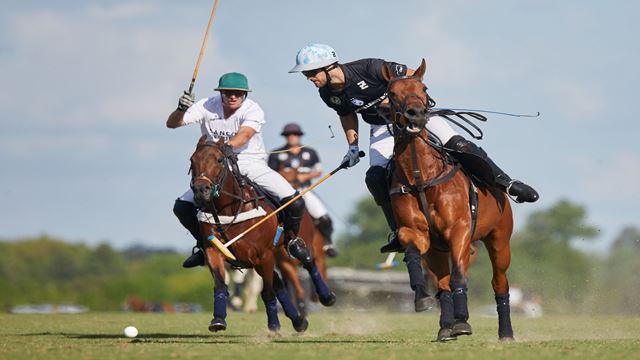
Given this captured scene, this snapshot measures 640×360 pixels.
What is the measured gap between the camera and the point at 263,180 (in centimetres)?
1425

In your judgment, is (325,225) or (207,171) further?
(325,225)

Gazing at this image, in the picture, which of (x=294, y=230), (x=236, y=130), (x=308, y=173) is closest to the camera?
(x=236, y=130)

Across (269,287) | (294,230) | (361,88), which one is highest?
(361,88)

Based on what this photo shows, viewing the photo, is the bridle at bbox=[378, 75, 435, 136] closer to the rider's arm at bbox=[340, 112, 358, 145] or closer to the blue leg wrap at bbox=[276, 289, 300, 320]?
the rider's arm at bbox=[340, 112, 358, 145]

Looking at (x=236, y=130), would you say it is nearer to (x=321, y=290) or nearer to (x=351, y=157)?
(x=351, y=157)

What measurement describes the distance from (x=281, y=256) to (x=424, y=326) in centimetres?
356

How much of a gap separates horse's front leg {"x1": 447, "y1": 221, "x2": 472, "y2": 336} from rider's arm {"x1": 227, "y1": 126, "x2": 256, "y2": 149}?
3.09 meters

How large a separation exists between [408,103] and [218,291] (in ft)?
10.5

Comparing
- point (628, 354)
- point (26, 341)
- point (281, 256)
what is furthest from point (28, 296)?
point (628, 354)

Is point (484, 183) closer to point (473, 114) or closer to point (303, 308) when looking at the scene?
point (473, 114)

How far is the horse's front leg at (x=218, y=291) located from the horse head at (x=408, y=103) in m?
2.81

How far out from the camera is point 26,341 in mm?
12602

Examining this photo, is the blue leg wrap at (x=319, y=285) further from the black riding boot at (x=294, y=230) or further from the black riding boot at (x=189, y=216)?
the black riding boot at (x=189, y=216)

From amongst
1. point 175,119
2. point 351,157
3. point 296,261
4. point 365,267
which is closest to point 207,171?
point 175,119
